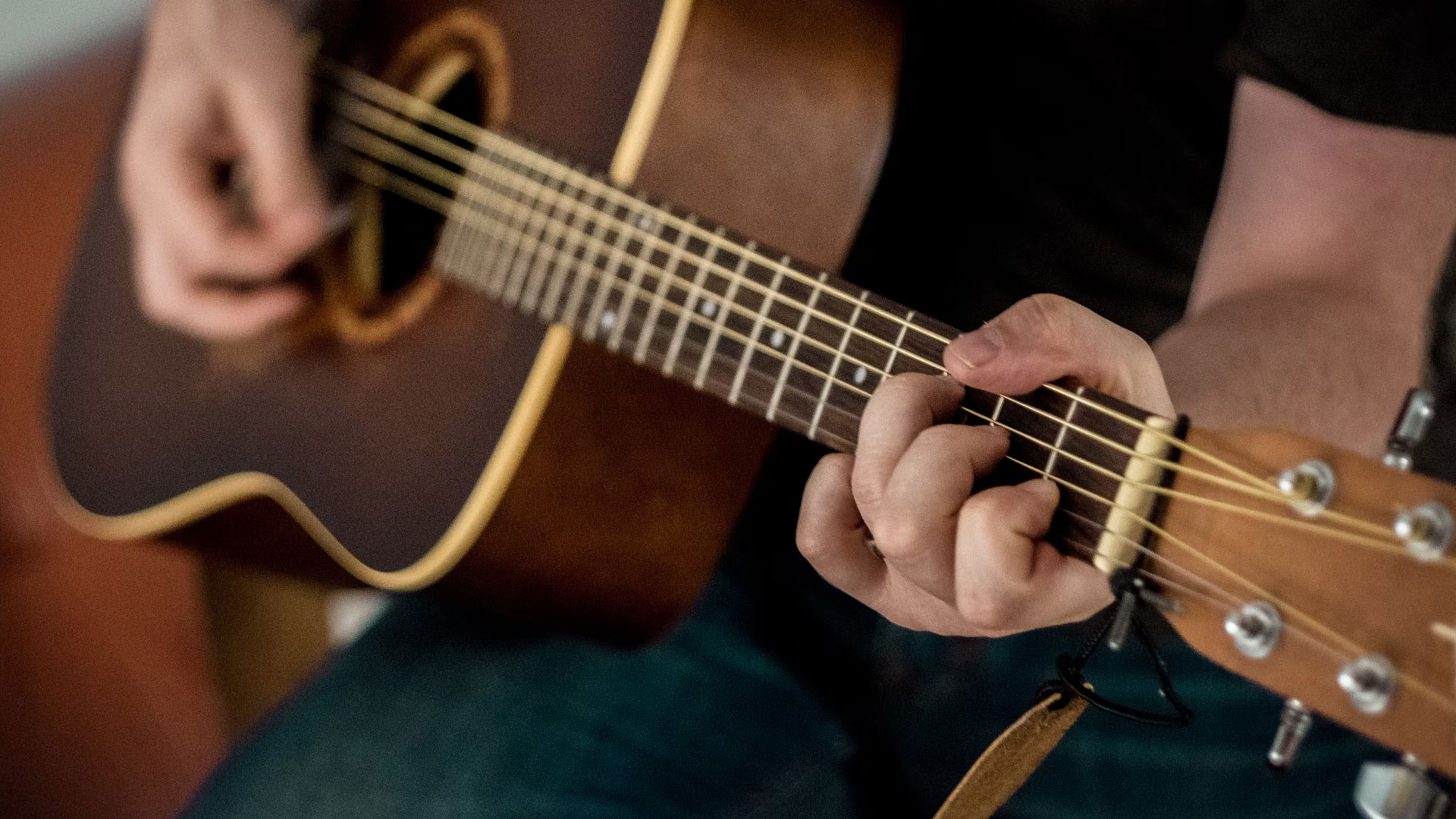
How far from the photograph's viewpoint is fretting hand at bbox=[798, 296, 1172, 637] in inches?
13.5

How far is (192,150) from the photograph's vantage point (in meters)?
0.81

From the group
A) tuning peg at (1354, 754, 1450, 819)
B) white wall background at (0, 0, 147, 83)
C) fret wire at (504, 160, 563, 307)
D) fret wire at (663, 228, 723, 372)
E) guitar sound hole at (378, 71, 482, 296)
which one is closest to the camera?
tuning peg at (1354, 754, 1450, 819)

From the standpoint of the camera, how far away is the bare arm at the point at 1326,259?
43 cm

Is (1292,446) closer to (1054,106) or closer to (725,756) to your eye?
(1054,106)

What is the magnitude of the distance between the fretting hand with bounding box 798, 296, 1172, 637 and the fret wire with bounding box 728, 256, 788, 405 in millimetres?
76

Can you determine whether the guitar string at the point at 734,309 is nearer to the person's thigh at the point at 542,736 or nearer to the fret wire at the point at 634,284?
the fret wire at the point at 634,284

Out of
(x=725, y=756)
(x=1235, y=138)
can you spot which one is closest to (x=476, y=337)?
(x=725, y=756)

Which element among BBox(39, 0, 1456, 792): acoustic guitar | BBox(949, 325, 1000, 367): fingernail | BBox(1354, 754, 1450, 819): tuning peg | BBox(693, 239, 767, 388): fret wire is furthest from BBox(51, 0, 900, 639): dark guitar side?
BBox(1354, 754, 1450, 819): tuning peg

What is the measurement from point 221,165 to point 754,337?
23.4 inches

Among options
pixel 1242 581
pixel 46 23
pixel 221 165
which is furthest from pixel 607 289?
pixel 46 23

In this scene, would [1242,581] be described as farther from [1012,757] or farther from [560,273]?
[560,273]

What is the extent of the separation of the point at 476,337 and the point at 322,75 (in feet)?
1.03

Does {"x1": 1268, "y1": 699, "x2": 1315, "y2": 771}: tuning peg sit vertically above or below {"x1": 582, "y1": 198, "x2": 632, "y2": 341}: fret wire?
below

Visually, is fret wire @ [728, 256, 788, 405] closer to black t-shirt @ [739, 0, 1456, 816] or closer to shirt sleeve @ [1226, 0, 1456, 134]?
black t-shirt @ [739, 0, 1456, 816]
